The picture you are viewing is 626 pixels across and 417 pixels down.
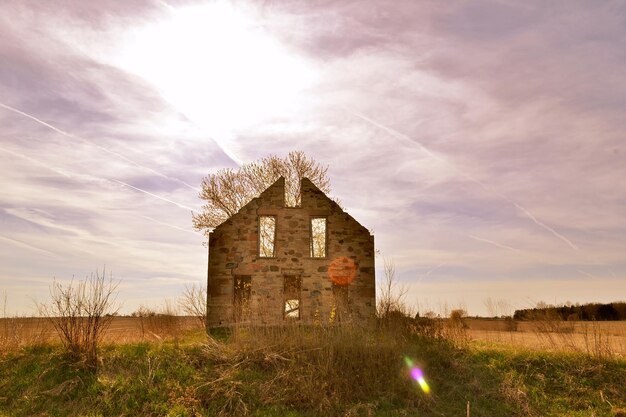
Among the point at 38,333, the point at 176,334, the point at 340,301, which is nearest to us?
the point at 38,333

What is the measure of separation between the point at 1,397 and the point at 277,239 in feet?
35.3

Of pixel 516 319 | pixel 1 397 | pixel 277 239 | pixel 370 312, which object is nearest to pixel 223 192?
pixel 277 239

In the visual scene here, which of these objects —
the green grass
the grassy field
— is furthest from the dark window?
the green grass

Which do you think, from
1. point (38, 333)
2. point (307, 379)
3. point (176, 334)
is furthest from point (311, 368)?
point (38, 333)

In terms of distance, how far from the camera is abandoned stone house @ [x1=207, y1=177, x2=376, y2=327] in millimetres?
20172

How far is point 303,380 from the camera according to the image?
12.7 metres

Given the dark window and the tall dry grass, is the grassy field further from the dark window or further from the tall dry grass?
the dark window

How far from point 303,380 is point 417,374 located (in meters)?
3.14

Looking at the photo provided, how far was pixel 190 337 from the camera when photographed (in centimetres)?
1723

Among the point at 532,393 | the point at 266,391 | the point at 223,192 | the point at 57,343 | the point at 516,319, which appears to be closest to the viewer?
the point at 266,391

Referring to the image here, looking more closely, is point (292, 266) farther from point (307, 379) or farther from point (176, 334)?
point (307, 379)

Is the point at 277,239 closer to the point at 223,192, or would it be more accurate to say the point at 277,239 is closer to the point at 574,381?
the point at 223,192

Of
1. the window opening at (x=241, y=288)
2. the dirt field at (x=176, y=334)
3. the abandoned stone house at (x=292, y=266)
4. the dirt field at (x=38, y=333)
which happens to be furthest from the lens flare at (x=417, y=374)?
the window opening at (x=241, y=288)

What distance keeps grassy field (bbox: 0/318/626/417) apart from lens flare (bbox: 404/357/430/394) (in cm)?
4
